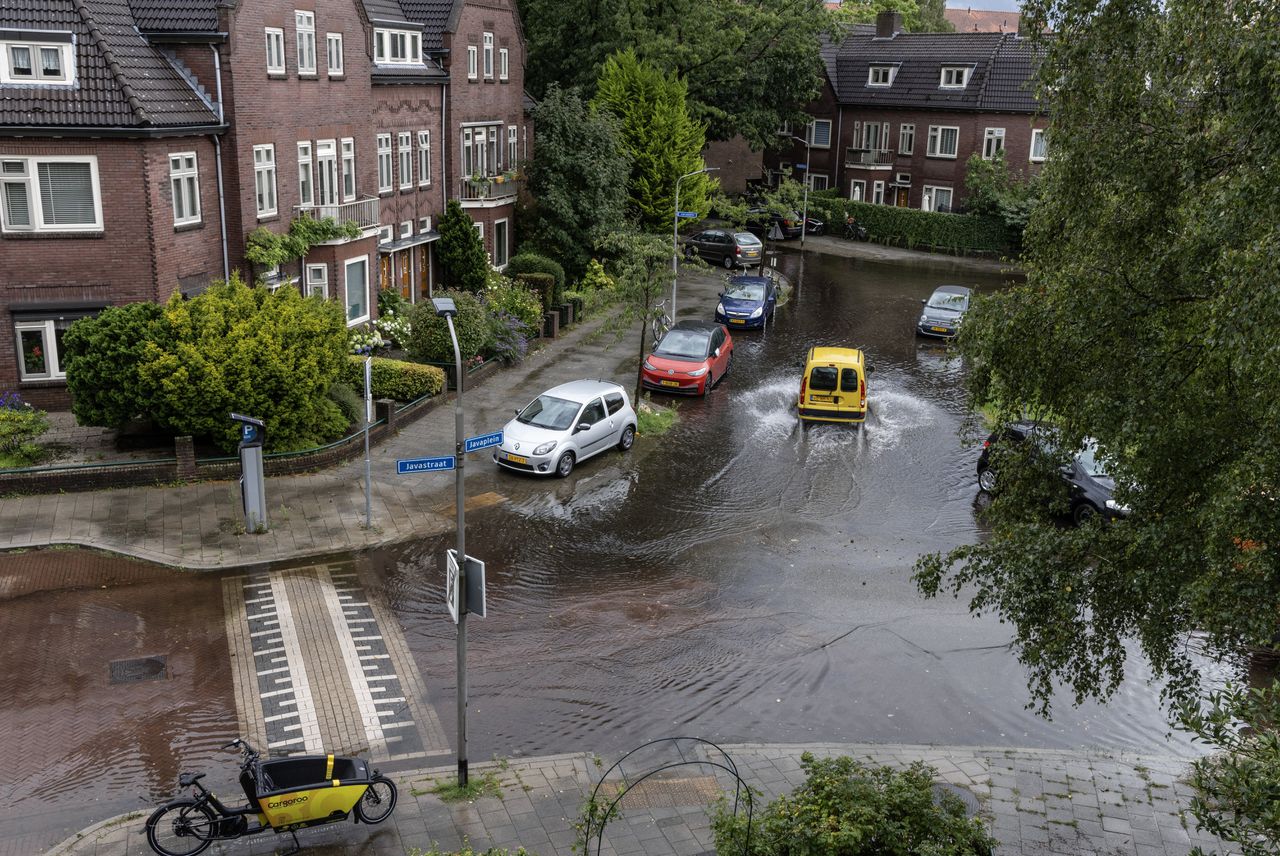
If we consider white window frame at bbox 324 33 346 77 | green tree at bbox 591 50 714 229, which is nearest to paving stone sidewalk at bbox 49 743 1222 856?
white window frame at bbox 324 33 346 77

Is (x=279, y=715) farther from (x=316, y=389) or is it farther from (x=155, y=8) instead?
(x=155, y=8)

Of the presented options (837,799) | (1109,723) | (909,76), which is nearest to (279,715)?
(837,799)

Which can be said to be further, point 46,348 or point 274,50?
point 274,50

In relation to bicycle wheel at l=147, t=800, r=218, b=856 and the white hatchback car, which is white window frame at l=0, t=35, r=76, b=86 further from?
bicycle wheel at l=147, t=800, r=218, b=856

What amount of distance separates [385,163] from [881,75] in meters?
33.9

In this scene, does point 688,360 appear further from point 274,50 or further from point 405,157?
point 274,50

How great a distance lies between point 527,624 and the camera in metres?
16.4

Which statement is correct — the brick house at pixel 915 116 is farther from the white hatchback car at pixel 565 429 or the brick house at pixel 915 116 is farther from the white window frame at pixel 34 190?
the white window frame at pixel 34 190

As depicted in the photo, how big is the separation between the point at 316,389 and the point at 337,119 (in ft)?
33.8

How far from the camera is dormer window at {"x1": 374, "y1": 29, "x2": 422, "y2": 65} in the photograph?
31719 millimetres

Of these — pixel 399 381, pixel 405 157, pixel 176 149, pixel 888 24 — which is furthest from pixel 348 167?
pixel 888 24

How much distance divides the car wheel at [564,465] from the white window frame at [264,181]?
9.90 metres

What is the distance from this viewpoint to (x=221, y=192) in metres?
25.1

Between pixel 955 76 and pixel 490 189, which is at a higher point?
pixel 955 76
